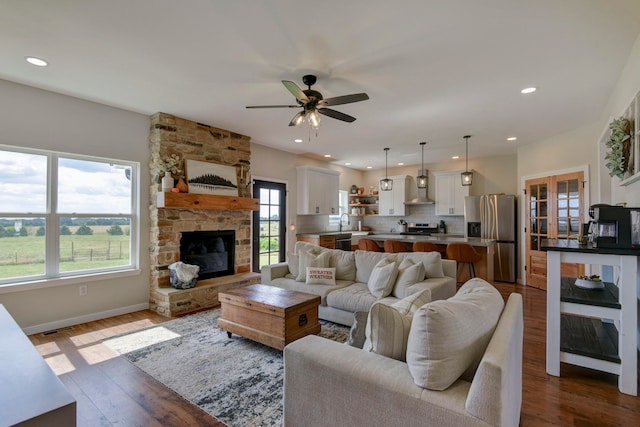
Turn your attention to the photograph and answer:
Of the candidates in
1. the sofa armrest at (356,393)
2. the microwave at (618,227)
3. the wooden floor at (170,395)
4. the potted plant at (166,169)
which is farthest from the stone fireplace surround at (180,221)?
the microwave at (618,227)

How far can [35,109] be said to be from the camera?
3508 mm

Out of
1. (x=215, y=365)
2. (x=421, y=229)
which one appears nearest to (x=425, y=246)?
(x=421, y=229)

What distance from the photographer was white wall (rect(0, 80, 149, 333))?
3393 mm

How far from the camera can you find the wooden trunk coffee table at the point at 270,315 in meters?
2.86

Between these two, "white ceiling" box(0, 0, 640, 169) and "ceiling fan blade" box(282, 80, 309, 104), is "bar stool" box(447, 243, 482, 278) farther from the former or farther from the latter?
"ceiling fan blade" box(282, 80, 309, 104)

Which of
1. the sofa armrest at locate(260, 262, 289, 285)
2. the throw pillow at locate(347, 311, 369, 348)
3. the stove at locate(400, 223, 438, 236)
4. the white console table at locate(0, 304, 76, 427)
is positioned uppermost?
the stove at locate(400, 223, 438, 236)

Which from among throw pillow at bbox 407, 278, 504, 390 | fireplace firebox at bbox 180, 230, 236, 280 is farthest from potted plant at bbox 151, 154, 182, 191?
throw pillow at bbox 407, 278, 504, 390

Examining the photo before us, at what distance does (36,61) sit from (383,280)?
159 inches

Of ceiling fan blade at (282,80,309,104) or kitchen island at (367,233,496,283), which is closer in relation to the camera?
ceiling fan blade at (282,80,309,104)

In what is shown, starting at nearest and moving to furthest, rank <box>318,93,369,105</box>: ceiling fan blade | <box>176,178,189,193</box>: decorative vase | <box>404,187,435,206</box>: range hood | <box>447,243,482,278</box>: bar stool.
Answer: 1. <box>318,93,369,105</box>: ceiling fan blade
2. <box>176,178,189,193</box>: decorative vase
3. <box>447,243,482,278</box>: bar stool
4. <box>404,187,435,206</box>: range hood

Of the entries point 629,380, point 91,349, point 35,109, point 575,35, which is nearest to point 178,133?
point 35,109

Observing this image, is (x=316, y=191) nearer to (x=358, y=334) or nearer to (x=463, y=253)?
(x=463, y=253)

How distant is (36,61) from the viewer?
2.88m

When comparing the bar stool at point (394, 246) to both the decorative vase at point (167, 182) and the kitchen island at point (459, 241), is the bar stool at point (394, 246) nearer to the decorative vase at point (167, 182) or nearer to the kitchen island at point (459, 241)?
the kitchen island at point (459, 241)
